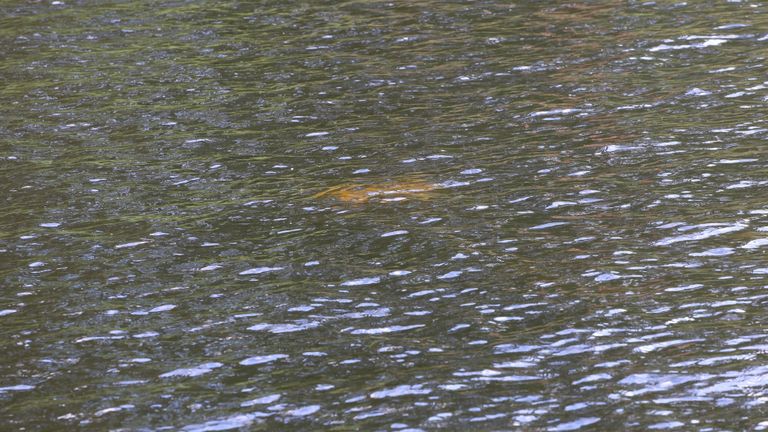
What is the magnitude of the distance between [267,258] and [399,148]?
449 cm

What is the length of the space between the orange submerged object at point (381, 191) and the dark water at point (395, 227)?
0.12 metres

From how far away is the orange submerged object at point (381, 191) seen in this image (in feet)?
51.5

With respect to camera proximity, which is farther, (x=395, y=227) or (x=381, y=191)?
(x=381, y=191)

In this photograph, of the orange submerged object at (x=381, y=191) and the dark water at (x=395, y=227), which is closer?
the dark water at (x=395, y=227)

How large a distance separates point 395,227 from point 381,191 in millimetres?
1372

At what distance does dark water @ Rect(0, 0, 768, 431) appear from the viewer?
416 inches

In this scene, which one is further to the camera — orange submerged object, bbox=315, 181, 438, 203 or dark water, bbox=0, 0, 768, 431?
orange submerged object, bbox=315, 181, 438, 203

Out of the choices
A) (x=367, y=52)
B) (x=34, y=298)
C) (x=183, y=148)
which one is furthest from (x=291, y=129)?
(x=34, y=298)

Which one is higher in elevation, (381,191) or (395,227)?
(381,191)

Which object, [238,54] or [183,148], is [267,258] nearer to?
[183,148]

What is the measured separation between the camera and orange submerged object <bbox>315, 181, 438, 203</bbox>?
51.5ft

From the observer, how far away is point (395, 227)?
48.1 ft

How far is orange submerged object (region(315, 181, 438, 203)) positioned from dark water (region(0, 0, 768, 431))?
122 mm

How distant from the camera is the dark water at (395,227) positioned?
34.7 feet
